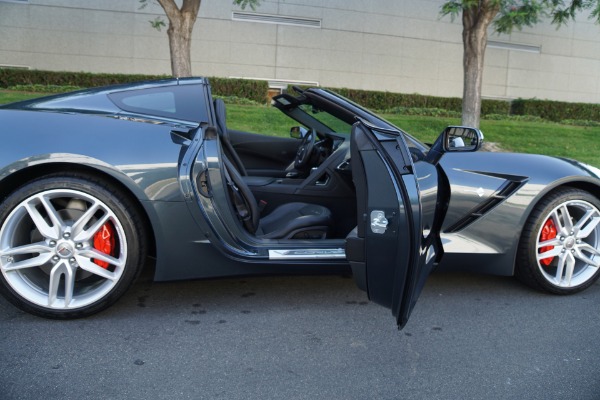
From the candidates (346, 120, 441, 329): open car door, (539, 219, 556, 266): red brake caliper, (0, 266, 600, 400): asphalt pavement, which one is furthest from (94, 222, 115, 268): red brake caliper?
(539, 219, 556, 266): red brake caliper

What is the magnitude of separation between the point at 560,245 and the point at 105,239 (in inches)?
111

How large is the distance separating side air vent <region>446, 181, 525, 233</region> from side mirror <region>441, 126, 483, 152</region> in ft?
1.15

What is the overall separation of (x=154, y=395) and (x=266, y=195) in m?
Result: 1.79

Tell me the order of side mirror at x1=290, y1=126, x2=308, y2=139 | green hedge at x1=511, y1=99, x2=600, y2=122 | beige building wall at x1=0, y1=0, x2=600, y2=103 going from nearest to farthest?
side mirror at x1=290, y1=126, x2=308, y2=139, beige building wall at x1=0, y1=0, x2=600, y2=103, green hedge at x1=511, y1=99, x2=600, y2=122

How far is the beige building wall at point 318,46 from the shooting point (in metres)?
15.1

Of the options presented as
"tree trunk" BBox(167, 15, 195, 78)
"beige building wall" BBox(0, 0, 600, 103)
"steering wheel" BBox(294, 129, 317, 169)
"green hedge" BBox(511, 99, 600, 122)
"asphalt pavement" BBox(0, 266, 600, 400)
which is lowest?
"asphalt pavement" BBox(0, 266, 600, 400)

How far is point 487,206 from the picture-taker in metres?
3.18

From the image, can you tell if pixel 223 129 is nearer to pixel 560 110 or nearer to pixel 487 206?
pixel 487 206

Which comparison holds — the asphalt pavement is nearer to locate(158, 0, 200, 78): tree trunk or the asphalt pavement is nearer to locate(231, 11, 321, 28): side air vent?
locate(158, 0, 200, 78): tree trunk

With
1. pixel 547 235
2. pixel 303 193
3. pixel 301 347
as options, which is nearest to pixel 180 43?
pixel 303 193

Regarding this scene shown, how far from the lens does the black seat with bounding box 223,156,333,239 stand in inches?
121

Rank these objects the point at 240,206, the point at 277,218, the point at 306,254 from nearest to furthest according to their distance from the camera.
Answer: the point at 306,254
the point at 240,206
the point at 277,218

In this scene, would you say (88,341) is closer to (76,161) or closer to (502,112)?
(76,161)

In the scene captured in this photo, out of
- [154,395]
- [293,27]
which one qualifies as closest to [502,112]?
[293,27]
